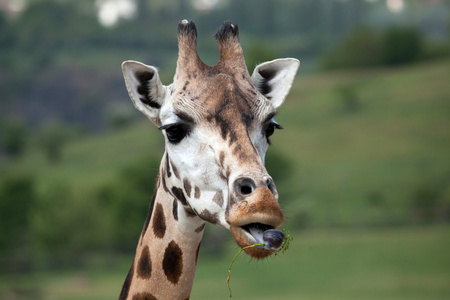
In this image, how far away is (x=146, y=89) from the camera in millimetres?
9258

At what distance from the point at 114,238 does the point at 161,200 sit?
3678 inches

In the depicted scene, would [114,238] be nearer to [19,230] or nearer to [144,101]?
[19,230]

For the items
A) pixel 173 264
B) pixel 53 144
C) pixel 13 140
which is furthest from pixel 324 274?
pixel 13 140

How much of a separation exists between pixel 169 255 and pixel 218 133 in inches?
75.6

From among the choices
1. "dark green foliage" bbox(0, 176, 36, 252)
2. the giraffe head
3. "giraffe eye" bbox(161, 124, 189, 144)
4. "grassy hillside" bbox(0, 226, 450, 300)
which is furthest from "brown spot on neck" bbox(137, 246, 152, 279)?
"dark green foliage" bbox(0, 176, 36, 252)

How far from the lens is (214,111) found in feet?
27.5

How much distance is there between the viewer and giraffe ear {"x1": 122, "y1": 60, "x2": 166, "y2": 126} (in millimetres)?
9086

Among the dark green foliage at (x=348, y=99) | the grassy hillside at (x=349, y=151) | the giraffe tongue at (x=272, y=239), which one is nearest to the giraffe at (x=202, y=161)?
the giraffe tongue at (x=272, y=239)

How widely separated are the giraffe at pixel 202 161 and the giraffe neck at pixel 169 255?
0.5 inches

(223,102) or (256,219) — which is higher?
(223,102)

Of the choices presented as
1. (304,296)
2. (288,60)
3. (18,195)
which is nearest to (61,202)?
(18,195)

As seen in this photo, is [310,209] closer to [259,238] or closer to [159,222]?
[159,222]

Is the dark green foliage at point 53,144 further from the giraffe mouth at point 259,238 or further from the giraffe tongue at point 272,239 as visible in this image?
the giraffe tongue at point 272,239

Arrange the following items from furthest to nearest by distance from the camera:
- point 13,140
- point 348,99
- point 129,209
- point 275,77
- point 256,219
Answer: point 13,140, point 348,99, point 129,209, point 275,77, point 256,219
